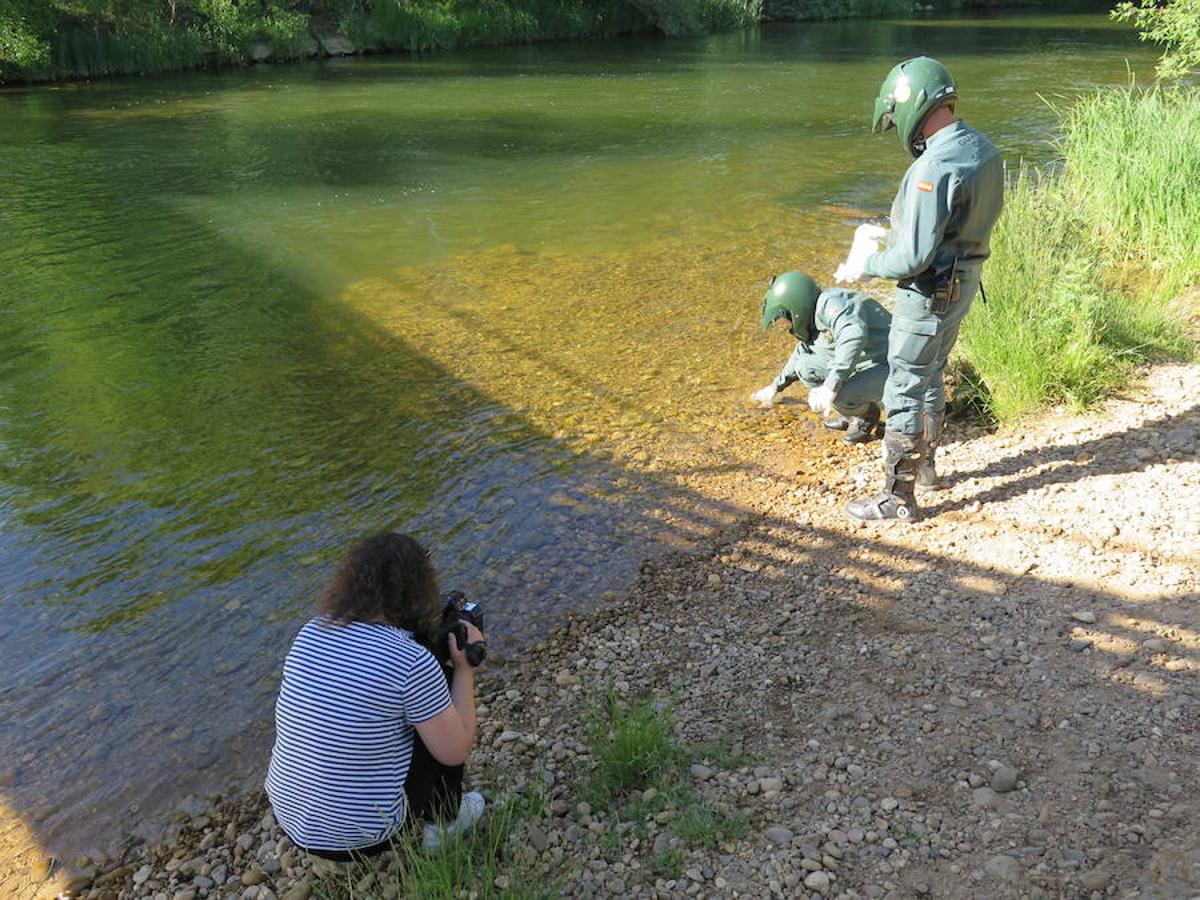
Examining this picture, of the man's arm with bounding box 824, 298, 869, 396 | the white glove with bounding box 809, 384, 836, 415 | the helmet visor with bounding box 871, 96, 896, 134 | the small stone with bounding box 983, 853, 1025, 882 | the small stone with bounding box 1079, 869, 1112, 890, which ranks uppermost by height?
the helmet visor with bounding box 871, 96, 896, 134

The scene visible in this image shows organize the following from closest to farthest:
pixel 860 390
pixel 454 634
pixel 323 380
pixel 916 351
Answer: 1. pixel 454 634
2. pixel 916 351
3. pixel 860 390
4. pixel 323 380

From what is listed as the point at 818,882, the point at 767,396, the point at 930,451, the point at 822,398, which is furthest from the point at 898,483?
the point at 818,882

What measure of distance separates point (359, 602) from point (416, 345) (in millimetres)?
5326

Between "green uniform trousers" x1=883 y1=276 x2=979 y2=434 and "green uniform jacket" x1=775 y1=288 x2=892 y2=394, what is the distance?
2.06 ft

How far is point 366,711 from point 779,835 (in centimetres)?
128

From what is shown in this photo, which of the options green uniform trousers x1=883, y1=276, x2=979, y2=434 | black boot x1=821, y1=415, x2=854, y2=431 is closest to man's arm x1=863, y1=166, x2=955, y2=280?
green uniform trousers x1=883, y1=276, x2=979, y2=434

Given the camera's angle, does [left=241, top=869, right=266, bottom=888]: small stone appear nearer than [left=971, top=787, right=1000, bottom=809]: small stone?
No

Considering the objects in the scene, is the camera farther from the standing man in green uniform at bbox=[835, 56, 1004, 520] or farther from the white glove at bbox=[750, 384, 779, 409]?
the white glove at bbox=[750, 384, 779, 409]

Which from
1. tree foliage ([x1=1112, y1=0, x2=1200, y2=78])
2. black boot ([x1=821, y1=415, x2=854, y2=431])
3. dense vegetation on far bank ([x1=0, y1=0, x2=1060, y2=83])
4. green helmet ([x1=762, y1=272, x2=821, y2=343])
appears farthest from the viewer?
dense vegetation on far bank ([x1=0, y1=0, x2=1060, y2=83])

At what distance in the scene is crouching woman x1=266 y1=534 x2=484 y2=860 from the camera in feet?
8.93

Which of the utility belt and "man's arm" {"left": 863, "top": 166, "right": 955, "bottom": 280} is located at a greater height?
"man's arm" {"left": 863, "top": 166, "right": 955, "bottom": 280}

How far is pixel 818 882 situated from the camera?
2729 millimetres

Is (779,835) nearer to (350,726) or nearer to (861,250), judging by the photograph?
(350,726)

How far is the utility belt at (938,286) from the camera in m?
4.31
